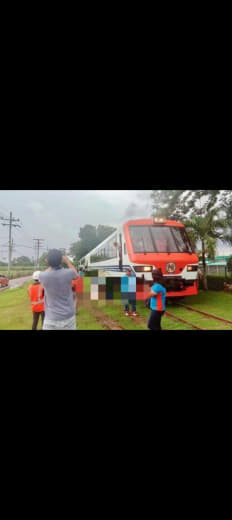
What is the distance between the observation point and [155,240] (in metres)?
4.36

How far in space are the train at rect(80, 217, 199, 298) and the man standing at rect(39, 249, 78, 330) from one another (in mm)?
1230

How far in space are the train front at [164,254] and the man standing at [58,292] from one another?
142cm

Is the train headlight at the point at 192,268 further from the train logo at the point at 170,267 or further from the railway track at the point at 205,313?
the railway track at the point at 205,313

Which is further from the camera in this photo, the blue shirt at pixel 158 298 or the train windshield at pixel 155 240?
the train windshield at pixel 155 240

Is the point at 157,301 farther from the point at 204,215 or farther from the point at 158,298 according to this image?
the point at 204,215

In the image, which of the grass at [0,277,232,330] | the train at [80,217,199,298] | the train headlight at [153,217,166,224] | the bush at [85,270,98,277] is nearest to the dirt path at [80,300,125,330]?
the grass at [0,277,232,330]

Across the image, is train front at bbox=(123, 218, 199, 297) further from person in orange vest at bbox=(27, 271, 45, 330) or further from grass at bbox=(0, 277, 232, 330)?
person in orange vest at bbox=(27, 271, 45, 330)

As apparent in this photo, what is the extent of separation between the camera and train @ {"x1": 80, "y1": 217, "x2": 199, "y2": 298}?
4262 millimetres

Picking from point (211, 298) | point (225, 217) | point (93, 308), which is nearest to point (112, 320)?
point (93, 308)

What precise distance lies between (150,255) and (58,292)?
1720 millimetres

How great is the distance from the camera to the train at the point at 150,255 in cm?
426

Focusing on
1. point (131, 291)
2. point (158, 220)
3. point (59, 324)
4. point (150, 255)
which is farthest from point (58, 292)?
point (158, 220)

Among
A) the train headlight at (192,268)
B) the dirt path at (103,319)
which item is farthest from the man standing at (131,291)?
the train headlight at (192,268)
